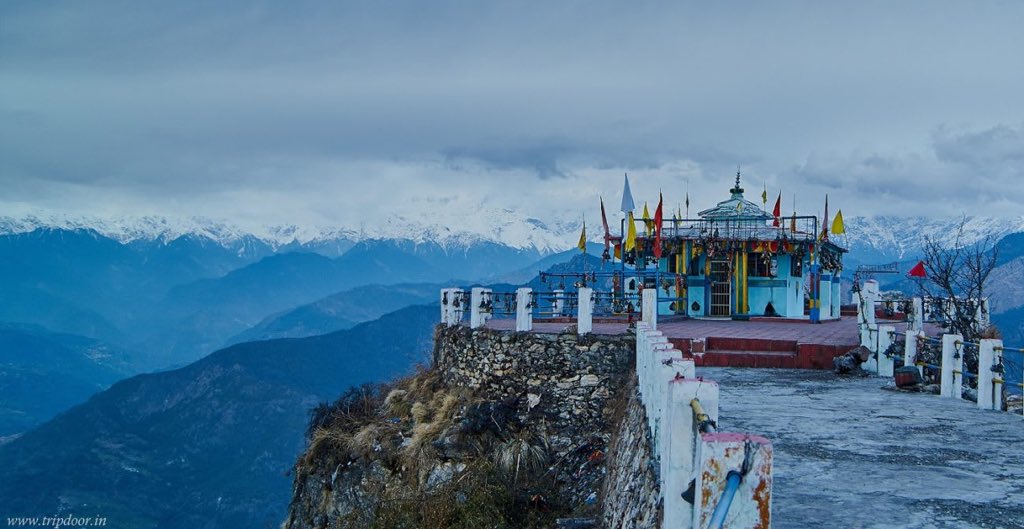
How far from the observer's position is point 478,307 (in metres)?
16.4

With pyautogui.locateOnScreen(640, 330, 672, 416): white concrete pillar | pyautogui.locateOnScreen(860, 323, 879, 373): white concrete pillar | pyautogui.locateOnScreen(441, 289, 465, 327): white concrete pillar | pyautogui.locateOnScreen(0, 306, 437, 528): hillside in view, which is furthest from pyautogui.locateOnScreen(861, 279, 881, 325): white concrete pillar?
pyautogui.locateOnScreen(0, 306, 437, 528): hillside

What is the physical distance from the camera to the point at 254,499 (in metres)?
87.5

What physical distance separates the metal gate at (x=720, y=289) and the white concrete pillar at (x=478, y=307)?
10274mm

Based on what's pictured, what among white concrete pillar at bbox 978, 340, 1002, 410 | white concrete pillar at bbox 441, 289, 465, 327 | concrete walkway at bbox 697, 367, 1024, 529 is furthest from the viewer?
white concrete pillar at bbox 441, 289, 465, 327

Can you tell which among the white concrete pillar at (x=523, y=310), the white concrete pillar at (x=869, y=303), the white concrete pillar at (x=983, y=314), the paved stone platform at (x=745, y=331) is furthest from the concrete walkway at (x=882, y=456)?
the white concrete pillar at (x=983, y=314)

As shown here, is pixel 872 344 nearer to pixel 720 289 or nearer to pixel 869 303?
pixel 869 303

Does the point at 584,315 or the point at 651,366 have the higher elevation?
the point at 584,315

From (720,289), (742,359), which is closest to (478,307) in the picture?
(742,359)

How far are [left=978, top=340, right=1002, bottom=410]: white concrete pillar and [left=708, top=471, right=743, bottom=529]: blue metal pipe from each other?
796 cm

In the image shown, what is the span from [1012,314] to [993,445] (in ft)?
298

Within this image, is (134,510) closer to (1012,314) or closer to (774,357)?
(774,357)

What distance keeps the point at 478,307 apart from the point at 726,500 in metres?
12.6

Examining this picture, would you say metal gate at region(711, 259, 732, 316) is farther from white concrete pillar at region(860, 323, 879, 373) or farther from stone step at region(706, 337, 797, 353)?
white concrete pillar at region(860, 323, 879, 373)

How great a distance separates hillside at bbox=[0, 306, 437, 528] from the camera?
88.1 metres
